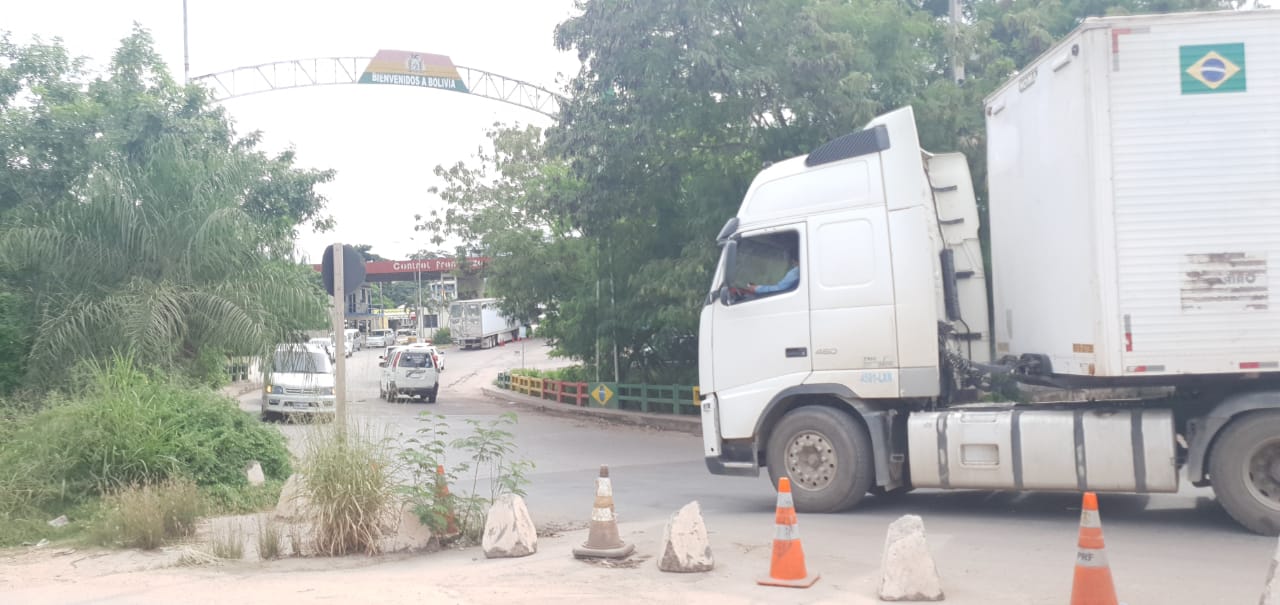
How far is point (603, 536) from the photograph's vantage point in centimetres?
785

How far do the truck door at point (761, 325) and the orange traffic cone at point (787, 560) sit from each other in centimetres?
303

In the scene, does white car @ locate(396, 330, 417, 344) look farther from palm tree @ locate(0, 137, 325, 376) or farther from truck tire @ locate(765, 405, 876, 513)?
truck tire @ locate(765, 405, 876, 513)

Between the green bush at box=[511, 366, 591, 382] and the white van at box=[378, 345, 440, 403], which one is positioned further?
the white van at box=[378, 345, 440, 403]

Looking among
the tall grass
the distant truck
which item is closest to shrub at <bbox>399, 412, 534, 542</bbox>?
the tall grass

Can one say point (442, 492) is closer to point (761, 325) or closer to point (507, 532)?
point (507, 532)

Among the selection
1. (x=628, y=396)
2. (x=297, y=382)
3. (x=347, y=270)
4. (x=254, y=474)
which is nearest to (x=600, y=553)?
(x=347, y=270)

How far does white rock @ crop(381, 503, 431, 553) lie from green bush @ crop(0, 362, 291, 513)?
318cm

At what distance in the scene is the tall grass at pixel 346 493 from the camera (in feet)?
27.1

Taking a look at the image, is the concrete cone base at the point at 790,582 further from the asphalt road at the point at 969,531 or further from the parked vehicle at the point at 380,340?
the parked vehicle at the point at 380,340

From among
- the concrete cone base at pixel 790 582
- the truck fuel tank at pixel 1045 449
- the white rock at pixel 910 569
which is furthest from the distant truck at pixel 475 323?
the white rock at pixel 910 569

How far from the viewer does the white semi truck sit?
8.27 metres

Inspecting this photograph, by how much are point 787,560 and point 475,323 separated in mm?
64148

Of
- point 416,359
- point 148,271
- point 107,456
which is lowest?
point 107,456

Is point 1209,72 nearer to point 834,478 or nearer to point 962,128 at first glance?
point 834,478
